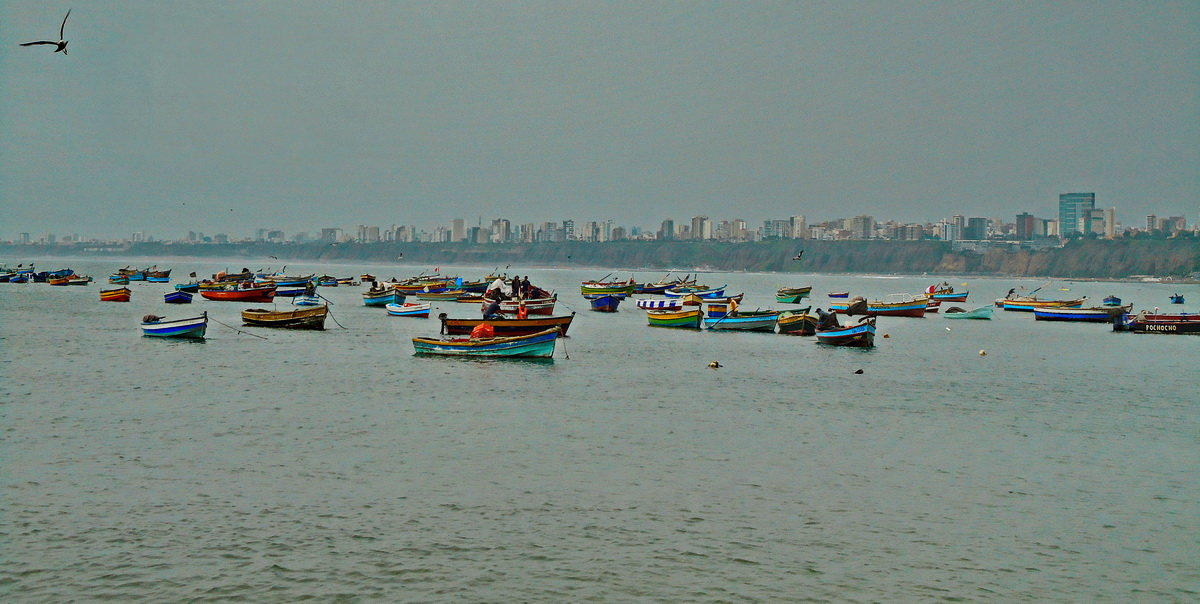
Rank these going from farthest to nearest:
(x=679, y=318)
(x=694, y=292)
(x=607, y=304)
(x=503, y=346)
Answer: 1. (x=694, y=292)
2. (x=607, y=304)
3. (x=679, y=318)
4. (x=503, y=346)

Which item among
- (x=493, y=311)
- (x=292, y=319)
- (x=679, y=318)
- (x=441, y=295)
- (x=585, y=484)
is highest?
(x=493, y=311)

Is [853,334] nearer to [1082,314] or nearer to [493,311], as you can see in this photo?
[493,311]

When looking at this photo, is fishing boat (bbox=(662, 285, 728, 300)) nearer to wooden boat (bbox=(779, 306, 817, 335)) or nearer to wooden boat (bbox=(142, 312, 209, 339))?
wooden boat (bbox=(779, 306, 817, 335))

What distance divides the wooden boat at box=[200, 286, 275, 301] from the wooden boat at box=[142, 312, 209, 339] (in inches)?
1447

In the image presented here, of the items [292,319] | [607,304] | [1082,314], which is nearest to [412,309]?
[292,319]

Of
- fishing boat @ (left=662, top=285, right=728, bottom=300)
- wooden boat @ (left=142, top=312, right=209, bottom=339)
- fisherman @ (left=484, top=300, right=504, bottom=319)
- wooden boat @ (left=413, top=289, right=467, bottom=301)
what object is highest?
fisherman @ (left=484, top=300, right=504, bottom=319)

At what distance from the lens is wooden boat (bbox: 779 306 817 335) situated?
60.8 m

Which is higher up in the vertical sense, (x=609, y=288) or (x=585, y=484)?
(x=609, y=288)

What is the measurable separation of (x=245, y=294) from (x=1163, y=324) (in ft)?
239

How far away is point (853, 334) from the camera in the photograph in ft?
172

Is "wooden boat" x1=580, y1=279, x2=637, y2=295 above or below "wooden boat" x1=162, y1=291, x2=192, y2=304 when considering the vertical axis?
above

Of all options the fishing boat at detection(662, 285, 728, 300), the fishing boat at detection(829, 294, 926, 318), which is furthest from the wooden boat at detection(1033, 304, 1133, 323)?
the fishing boat at detection(662, 285, 728, 300)

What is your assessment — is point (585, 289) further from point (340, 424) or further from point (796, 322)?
point (340, 424)

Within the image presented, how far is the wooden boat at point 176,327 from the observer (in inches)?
2004
